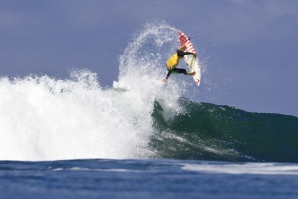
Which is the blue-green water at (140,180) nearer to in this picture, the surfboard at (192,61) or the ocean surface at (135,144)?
the ocean surface at (135,144)

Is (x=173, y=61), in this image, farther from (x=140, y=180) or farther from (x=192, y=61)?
(x=140, y=180)

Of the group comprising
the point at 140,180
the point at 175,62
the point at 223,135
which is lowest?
the point at 140,180

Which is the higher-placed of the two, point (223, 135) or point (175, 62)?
point (175, 62)

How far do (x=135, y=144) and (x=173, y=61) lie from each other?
9.31 ft

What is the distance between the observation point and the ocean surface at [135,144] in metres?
9.98

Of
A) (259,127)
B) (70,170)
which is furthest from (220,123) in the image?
(70,170)

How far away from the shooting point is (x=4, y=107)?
53.9ft

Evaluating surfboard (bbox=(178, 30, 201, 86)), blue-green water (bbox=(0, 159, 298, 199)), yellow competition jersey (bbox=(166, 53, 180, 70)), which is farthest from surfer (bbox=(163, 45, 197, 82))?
blue-green water (bbox=(0, 159, 298, 199))

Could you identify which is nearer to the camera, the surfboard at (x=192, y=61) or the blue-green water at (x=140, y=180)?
the blue-green water at (x=140, y=180)

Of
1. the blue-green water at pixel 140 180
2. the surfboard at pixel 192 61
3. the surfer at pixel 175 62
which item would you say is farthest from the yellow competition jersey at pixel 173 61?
the blue-green water at pixel 140 180

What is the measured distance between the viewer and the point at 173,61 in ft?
57.7

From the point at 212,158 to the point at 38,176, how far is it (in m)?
6.85

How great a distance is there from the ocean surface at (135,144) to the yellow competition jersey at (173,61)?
1710mm

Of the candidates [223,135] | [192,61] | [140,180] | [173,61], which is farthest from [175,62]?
[140,180]
